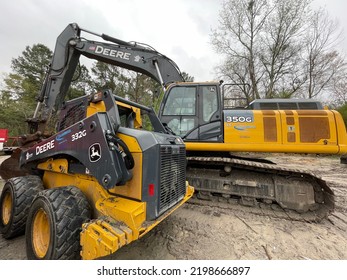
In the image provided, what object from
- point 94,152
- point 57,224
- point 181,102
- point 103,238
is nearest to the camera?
point 103,238

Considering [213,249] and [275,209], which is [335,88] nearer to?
[275,209]

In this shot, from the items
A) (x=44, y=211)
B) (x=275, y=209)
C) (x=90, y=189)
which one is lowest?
(x=275, y=209)

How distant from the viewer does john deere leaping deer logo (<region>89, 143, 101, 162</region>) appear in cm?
202

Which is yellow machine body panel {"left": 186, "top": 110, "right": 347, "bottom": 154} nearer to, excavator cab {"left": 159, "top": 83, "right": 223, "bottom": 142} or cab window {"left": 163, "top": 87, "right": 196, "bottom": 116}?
excavator cab {"left": 159, "top": 83, "right": 223, "bottom": 142}

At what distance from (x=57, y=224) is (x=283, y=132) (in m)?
3.81

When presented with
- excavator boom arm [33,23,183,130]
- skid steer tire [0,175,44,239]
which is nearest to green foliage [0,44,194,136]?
excavator boom arm [33,23,183,130]

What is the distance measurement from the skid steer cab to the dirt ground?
65 centimetres

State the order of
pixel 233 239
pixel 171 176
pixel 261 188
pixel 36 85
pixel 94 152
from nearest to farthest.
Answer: pixel 94 152, pixel 171 176, pixel 233 239, pixel 261 188, pixel 36 85

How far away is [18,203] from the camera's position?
2662 mm

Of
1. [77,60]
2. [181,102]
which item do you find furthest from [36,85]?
[181,102]

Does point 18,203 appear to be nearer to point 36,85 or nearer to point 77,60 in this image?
point 77,60

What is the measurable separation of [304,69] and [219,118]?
22.6 metres

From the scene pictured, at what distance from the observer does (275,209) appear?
3.57 meters

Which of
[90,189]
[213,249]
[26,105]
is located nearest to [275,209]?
[213,249]
